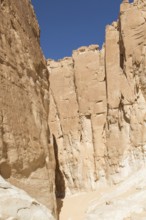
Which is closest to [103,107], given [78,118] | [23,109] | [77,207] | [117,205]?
[78,118]

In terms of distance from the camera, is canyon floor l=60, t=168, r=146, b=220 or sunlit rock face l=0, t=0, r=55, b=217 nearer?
sunlit rock face l=0, t=0, r=55, b=217

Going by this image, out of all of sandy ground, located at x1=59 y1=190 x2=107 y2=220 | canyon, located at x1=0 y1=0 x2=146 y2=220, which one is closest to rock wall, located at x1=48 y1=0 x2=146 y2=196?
canyon, located at x1=0 y1=0 x2=146 y2=220

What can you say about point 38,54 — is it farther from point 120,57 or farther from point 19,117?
point 120,57

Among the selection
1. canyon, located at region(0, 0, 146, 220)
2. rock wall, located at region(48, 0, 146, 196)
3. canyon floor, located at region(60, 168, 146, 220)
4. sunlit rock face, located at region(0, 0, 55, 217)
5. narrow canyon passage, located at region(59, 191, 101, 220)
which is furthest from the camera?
rock wall, located at region(48, 0, 146, 196)

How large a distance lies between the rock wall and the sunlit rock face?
28.5 ft

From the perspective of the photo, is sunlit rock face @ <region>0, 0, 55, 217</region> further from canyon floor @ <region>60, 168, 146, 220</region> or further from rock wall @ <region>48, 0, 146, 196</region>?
rock wall @ <region>48, 0, 146, 196</region>

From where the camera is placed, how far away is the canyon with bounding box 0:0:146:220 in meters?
11.0

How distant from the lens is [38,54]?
1427 cm

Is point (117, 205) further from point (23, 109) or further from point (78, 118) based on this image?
point (78, 118)

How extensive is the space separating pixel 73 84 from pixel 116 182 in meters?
8.74

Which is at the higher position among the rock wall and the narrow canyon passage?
the rock wall

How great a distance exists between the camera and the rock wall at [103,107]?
2145cm

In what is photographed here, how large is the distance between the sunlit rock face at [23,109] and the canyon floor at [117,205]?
2621mm

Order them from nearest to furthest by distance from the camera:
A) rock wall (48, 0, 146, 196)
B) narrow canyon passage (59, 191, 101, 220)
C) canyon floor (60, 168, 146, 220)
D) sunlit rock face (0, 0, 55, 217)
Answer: sunlit rock face (0, 0, 55, 217)
canyon floor (60, 168, 146, 220)
narrow canyon passage (59, 191, 101, 220)
rock wall (48, 0, 146, 196)
